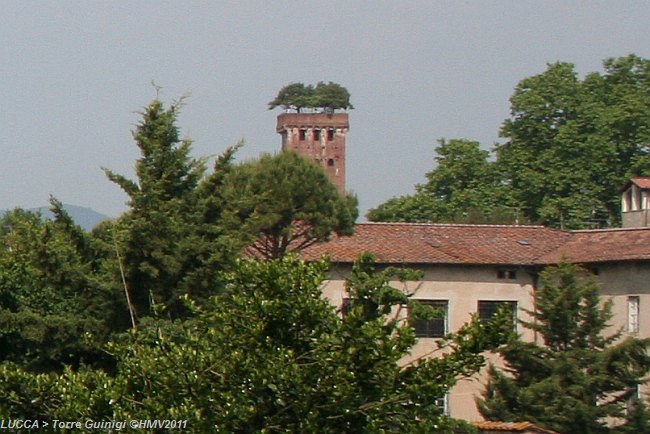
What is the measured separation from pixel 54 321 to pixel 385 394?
11.5 m

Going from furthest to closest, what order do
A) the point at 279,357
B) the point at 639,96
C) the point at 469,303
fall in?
1. the point at 639,96
2. the point at 469,303
3. the point at 279,357

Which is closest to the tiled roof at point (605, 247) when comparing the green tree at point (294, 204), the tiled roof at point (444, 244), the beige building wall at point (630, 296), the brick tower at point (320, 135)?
the beige building wall at point (630, 296)

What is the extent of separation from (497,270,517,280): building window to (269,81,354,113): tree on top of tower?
2597 inches

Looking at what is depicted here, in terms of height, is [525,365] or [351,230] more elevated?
[351,230]

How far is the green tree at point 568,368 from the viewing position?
31.2 m

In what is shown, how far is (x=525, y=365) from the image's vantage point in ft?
108

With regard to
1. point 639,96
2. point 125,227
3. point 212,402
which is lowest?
point 212,402

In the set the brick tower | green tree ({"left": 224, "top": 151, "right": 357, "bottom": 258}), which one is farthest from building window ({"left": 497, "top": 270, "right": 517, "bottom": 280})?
the brick tower

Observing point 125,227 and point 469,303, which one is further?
point 469,303

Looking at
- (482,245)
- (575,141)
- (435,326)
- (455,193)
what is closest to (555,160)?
(575,141)

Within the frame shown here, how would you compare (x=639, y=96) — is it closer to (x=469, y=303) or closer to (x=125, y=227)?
(x=469, y=303)

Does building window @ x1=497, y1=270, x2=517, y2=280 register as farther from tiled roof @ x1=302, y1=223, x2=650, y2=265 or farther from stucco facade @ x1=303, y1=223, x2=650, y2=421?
tiled roof @ x1=302, y1=223, x2=650, y2=265

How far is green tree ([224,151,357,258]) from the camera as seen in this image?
36.2 metres

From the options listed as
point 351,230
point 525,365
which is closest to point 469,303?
point 351,230
